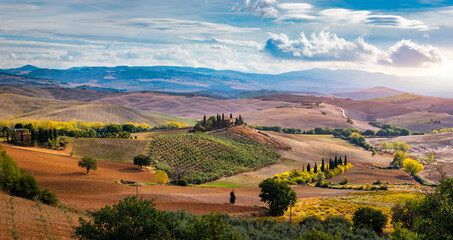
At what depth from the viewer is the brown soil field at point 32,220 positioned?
87.4 feet

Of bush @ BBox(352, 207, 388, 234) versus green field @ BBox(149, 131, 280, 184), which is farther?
green field @ BBox(149, 131, 280, 184)

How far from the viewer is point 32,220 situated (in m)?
29.9

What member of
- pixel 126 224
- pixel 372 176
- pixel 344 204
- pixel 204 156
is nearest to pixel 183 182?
pixel 204 156

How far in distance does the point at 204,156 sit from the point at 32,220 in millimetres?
63511

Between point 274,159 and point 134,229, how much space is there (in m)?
85.9

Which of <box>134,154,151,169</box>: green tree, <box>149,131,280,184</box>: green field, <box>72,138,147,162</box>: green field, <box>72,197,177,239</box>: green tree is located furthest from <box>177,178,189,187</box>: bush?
<box>72,197,177,239</box>: green tree

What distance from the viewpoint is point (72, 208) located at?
39.2 metres

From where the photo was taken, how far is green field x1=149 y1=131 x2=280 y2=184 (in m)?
81.9

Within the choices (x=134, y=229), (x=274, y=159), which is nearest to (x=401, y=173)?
(x=274, y=159)

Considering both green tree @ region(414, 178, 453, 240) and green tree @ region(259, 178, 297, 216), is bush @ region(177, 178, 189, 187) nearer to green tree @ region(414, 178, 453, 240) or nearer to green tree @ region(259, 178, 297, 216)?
green tree @ region(259, 178, 297, 216)

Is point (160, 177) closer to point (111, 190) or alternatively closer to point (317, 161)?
point (111, 190)

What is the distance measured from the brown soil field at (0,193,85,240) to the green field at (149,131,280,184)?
4123cm

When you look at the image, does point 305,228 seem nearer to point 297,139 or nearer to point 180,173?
point 180,173

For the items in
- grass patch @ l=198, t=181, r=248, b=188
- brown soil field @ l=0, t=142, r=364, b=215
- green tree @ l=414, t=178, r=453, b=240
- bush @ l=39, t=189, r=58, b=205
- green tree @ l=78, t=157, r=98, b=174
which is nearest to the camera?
green tree @ l=414, t=178, r=453, b=240
